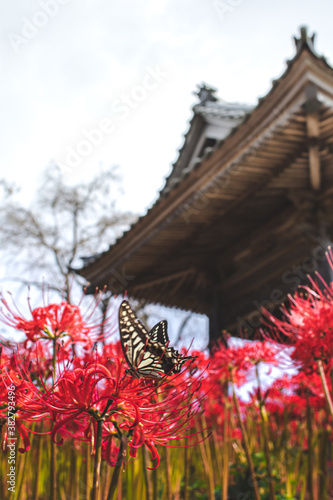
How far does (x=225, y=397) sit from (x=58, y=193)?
10.2 meters

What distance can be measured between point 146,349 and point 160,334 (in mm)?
58

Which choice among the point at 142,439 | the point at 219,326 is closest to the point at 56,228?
the point at 219,326

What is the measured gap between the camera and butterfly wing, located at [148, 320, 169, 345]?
4.21 feet

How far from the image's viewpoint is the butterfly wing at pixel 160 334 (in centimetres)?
128

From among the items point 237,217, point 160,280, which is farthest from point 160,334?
point 160,280

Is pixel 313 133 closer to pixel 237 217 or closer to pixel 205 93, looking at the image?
pixel 237 217

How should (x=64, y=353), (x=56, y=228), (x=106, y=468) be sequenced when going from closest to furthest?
(x=64, y=353), (x=106, y=468), (x=56, y=228)

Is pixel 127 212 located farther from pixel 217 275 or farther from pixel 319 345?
pixel 319 345

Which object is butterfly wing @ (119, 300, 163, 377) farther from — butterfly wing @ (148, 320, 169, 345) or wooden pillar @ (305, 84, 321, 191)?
wooden pillar @ (305, 84, 321, 191)

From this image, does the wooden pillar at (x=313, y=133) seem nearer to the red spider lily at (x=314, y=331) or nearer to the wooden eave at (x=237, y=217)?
the wooden eave at (x=237, y=217)

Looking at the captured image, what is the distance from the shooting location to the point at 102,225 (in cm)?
1270

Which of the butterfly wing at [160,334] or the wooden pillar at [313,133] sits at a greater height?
the wooden pillar at [313,133]

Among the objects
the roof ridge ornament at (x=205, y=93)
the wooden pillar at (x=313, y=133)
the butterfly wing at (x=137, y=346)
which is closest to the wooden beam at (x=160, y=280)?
the wooden pillar at (x=313, y=133)

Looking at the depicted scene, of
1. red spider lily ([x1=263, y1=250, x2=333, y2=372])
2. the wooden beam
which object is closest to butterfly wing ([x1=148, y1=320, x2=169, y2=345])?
red spider lily ([x1=263, y1=250, x2=333, y2=372])
